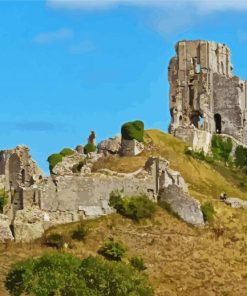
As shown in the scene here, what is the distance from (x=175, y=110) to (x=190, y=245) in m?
41.7

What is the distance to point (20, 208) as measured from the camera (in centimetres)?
9481

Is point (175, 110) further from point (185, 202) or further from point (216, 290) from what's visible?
point (216, 290)

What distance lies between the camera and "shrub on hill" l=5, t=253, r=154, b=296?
8100 centimetres

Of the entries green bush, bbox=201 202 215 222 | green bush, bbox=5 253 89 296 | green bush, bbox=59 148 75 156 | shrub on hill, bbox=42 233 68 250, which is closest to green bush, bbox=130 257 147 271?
shrub on hill, bbox=42 233 68 250

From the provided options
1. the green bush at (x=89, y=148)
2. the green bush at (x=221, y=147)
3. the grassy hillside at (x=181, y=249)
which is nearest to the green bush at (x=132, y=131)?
the green bush at (x=89, y=148)

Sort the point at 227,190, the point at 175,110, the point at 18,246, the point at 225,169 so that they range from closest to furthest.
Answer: the point at 18,246
the point at 227,190
the point at 225,169
the point at 175,110

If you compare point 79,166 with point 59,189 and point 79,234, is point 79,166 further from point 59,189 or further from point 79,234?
point 79,234

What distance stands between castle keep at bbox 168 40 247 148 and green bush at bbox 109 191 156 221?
3895 centimetres

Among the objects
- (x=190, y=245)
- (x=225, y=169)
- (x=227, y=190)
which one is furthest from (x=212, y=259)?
(x=225, y=169)

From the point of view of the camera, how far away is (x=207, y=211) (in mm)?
101312

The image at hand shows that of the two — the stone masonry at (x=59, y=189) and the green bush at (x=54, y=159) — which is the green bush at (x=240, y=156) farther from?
the stone masonry at (x=59, y=189)

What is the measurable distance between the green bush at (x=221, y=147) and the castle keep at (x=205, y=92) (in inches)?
115

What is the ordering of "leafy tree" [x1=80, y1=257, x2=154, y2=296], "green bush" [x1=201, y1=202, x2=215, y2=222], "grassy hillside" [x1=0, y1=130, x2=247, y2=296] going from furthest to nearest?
1. "green bush" [x1=201, y1=202, x2=215, y2=222]
2. "grassy hillside" [x1=0, y1=130, x2=247, y2=296]
3. "leafy tree" [x1=80, y1=257, x2=154, y2=296]

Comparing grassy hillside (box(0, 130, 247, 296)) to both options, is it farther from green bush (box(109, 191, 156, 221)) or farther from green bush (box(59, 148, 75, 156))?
green bush (box(59, 148, 75, 156))
